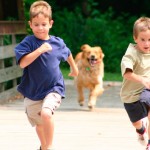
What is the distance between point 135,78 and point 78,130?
240cm

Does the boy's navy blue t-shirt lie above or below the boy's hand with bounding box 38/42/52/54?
below

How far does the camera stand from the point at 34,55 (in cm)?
565

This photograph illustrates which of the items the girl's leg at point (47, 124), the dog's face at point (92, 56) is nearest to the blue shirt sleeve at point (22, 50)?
the girl's leg at point (47, 124)

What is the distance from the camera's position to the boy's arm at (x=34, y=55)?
222 inches

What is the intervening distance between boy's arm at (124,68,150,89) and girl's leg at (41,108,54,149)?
0.79 m

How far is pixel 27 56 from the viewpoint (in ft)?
18.8

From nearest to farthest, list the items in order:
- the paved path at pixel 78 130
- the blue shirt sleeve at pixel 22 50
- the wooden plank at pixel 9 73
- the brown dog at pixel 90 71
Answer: the blue shirt sleeve at pixel 22 50
the paved path at pixel 78 130
the brown dog at pixel 90 71
the wooden plank at pixel 9 73

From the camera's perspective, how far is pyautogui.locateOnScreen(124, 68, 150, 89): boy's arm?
17.9 feet

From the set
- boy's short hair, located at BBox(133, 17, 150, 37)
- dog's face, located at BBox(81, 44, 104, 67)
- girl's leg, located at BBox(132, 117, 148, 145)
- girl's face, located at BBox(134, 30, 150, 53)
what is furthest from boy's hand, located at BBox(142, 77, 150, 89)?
dog's face, located at BBox(81, 44, 104, 67)

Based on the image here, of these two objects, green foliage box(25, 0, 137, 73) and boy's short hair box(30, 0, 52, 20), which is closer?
boy's short hair box(30, 0, 52, 20)

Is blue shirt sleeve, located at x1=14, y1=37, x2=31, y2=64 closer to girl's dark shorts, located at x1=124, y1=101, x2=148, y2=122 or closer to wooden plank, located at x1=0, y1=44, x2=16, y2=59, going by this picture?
girl's dark shorts, located at x1=124, y1=101, x2=148, y2=122

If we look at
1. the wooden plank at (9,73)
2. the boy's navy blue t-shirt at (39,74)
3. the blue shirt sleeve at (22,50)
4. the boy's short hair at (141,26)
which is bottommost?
the wooden plank at (9,73)

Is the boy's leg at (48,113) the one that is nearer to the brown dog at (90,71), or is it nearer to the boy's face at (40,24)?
the boy's face at (40,24)

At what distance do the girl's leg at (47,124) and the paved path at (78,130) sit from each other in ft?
2.15
